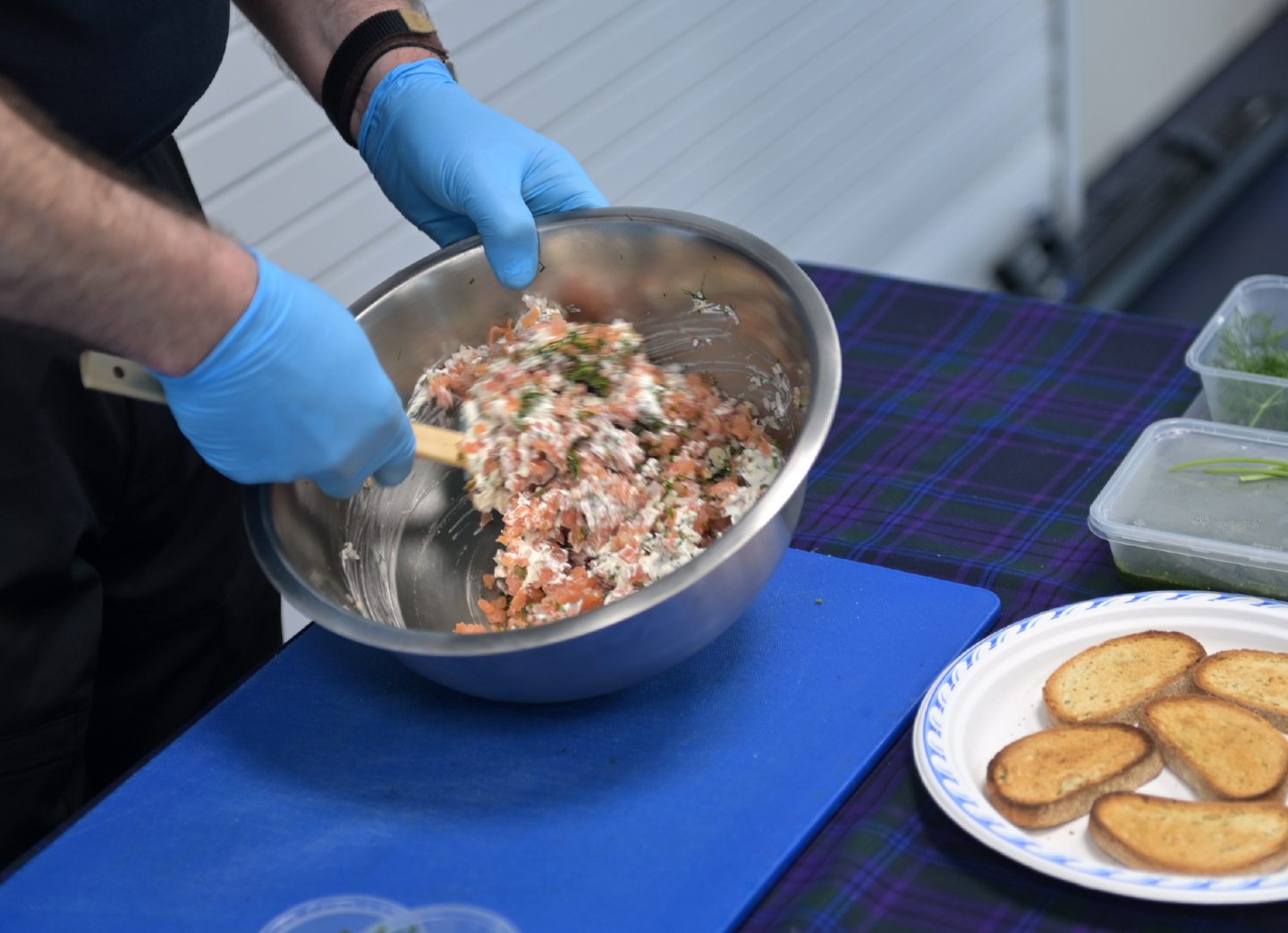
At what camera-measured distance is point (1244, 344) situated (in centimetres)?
157

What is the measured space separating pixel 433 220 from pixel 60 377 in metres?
0.49

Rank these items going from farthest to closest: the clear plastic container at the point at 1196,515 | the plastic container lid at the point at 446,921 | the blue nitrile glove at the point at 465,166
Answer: the blue nitrile glove at the point at 465,166 < the clear plastic container at the point at 1196,515 < the plastic container lid at the point at 446,921

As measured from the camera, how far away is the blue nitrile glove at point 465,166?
58.5 inches

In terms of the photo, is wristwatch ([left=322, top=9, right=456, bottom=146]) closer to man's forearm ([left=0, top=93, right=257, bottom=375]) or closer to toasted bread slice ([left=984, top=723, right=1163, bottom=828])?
man's forearm ([left=0, top=93, right=257, bottom=375])

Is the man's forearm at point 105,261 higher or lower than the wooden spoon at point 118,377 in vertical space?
higher

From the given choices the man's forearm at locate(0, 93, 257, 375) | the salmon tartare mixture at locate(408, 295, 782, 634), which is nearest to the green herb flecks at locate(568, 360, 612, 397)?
the salmon tartare mixture at locate(408, 295, 782, 634)

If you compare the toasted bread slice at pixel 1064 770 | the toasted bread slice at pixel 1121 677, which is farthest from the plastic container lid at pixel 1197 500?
the toasted bread slice at pixel 1064 770

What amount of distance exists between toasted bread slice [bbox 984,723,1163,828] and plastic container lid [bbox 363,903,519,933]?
1.44 ft

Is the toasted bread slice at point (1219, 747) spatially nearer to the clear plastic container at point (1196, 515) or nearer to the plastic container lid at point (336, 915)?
the clear plastic container at point (1196, 515)

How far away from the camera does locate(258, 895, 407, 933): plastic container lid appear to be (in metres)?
1.16

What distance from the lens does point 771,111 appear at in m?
3.50

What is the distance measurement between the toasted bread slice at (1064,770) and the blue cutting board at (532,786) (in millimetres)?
146

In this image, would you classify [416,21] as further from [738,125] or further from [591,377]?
[738,125]

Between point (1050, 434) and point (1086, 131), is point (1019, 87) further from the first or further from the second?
point (1050, 434)
